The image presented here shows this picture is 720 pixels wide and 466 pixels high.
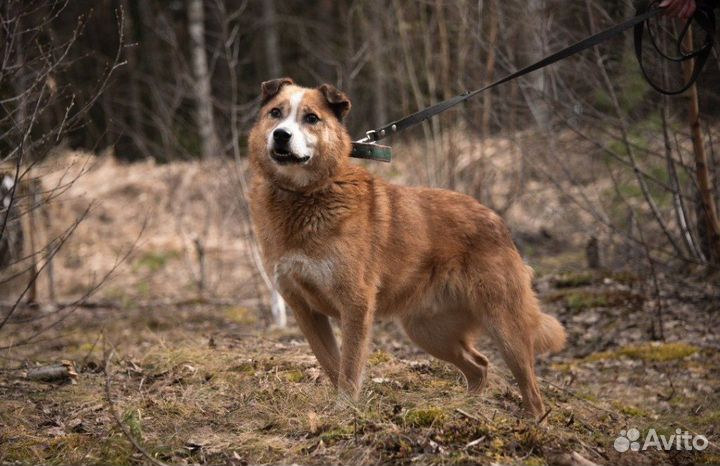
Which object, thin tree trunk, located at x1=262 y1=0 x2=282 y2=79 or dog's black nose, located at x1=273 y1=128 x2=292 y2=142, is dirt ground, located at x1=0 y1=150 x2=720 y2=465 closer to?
dog's black nose, located at x1=273 y1=128 x2=292 y2=142

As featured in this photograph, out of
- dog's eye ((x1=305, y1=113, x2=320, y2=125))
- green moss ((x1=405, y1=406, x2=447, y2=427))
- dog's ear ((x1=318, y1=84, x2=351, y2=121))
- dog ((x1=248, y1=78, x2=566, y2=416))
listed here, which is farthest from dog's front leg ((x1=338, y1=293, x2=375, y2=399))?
dog's ear ((x1=318, y1=84, x2=351, y2=121))

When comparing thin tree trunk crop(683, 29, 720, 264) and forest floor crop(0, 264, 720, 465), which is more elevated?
thin tree trunk crop(683, 29, 720, 264)

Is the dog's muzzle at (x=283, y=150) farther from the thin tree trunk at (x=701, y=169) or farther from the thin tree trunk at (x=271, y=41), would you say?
the thin tree trunk at (x=271, y=41)

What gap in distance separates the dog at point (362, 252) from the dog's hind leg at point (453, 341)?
0.01 meters

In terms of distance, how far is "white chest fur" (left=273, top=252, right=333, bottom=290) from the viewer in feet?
14.6

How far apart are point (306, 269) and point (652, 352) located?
3.98 m

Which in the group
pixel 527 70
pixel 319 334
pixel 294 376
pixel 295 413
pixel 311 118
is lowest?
pixel 294 376

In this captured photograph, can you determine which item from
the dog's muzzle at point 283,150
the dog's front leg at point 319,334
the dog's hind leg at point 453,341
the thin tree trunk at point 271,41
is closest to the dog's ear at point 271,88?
the dog's muzzle at point 283,150

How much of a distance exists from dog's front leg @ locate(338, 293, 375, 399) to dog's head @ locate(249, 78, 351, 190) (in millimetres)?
852

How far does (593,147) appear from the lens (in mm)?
8133

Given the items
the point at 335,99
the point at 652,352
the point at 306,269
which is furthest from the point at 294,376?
the point at 652,352

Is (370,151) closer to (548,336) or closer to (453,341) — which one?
(453,341)

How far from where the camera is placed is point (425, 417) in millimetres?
3996

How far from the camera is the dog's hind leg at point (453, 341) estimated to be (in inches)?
207
